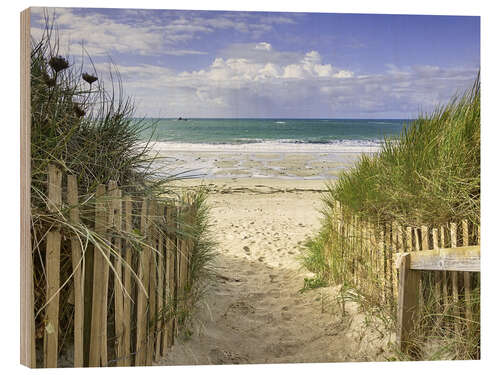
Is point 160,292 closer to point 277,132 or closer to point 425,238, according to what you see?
point 277,132

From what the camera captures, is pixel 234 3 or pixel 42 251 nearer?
pixel 42 251

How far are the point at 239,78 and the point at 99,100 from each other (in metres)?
0.95

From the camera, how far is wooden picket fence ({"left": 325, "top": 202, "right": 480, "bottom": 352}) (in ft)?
10.9

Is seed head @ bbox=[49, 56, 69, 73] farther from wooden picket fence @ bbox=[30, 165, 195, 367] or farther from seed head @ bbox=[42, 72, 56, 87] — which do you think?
wooden picket fence @ bbox=[30, 165, 195, 367]

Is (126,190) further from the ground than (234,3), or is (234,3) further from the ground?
(234,3)

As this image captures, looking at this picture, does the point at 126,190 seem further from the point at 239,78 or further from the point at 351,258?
the point at 351,258

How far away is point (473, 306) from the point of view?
3328mm

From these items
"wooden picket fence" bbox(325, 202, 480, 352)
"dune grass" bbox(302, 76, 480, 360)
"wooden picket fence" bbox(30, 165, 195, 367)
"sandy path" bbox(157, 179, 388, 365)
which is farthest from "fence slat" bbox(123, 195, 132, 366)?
"wooden picket fence" bbox(325, 202, 480, 352)

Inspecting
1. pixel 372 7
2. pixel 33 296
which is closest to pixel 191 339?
pixel 33 296

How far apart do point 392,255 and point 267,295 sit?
0.99 metres

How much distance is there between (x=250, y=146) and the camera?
3.42 metres

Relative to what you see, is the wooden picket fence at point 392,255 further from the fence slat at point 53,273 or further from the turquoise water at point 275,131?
the fence slat at point 53,273

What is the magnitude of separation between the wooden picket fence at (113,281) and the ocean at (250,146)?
1.27 feet

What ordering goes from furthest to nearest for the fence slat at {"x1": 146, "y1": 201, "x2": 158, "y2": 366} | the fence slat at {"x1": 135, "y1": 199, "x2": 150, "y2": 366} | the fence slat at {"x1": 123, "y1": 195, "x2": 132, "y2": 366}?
→ the fence slat at {"x1": 146, "y1": 201, "x2": 158, "y2": 366}, the fence slat at {"x1": 135, "y1": 199, "x2": 150, "y2": 366}, the fence slat at {"x1": 123, "y1": 195, "x2": 132, "y2": 366}
